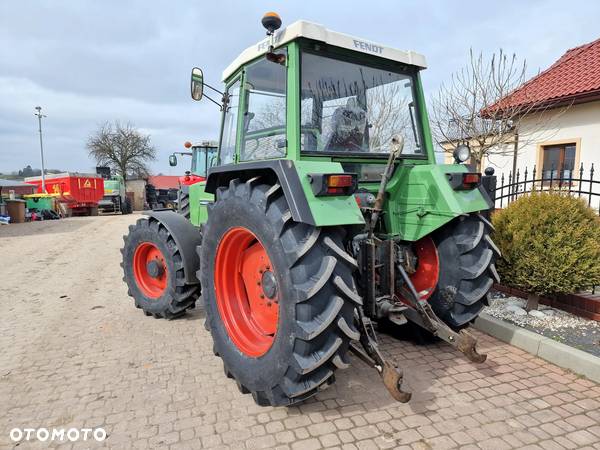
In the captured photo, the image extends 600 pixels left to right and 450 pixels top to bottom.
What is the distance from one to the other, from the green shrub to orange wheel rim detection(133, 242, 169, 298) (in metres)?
3.65

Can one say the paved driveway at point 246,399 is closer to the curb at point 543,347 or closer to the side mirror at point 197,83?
the curb at point 543,347

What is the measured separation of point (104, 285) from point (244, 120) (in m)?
4.12

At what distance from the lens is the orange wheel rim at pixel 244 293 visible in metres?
2.86

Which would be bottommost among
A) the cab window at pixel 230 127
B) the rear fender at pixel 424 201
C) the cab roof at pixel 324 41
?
the rear fender at pixel 424 201

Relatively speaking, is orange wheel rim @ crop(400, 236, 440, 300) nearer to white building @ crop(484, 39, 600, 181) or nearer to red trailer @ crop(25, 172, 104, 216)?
white building @ crop(484, 39, 600, 181)

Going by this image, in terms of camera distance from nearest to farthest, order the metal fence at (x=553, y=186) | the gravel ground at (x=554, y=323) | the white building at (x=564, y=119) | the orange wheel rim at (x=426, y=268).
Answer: the orange wheel rim at (x=426, y=268) → the gravel ground at (x=554, y=323) → the metal fence at (x=553, y=186) → the white building at (x=564, y=119)

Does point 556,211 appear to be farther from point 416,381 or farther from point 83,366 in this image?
point 83,366

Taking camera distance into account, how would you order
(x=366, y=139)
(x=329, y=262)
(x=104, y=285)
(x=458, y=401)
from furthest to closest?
(x=104, y=285) < (x=366, y=139) < (x=458, y=401) < (x=329, y=262)

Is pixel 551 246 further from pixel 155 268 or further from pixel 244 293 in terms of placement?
pixel 155 268

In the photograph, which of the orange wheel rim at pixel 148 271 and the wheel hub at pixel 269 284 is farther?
the orange wheel rim at pixel 148 271

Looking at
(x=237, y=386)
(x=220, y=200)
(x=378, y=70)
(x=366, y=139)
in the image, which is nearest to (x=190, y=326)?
(x=237, y=386)

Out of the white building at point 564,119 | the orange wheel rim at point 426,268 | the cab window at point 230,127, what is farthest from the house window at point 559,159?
the cab window at point 230,127

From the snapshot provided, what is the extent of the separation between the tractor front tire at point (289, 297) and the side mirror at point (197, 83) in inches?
48.8

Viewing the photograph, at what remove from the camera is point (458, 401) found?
8.68 feet
